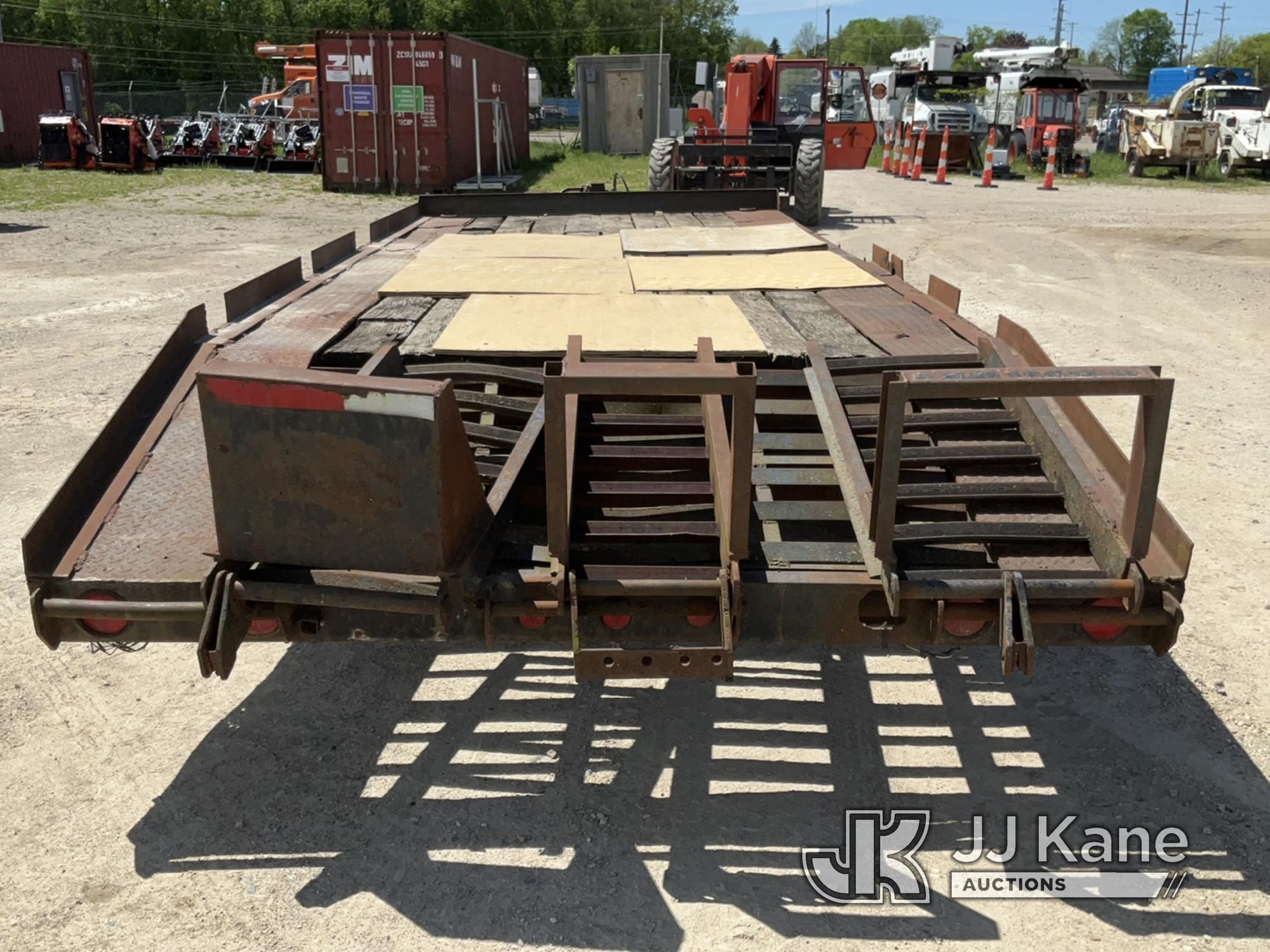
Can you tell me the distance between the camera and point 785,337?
14.0 ft

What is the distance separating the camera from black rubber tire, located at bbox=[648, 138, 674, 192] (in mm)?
15578

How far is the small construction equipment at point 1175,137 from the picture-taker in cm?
2727

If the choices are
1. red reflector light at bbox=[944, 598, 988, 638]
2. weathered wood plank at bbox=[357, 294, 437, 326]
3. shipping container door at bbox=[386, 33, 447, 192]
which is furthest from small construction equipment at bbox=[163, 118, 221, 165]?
red reflector light at bbox=[944, 598, 988, 638]

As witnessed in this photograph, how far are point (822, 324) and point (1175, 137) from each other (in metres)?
27.5

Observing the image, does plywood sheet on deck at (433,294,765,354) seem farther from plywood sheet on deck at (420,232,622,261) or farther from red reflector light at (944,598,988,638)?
red reflector light at (944,598,988,638)

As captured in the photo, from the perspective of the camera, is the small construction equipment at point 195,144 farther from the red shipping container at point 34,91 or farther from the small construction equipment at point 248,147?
the red shipping container at point 34,91

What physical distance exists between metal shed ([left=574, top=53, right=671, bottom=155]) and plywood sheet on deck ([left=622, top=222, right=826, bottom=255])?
84.9 feet

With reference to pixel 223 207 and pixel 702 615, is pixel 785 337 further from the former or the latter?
pixel 223 207

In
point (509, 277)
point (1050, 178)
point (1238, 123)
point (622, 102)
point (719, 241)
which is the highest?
point (622, 102)

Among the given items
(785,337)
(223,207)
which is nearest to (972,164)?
(223,207)

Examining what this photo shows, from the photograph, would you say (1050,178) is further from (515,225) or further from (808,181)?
(515,225)

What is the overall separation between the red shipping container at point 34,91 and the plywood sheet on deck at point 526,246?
27025mm

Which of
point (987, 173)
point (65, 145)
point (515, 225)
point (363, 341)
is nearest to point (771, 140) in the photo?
point (987, 173)

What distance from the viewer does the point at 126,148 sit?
25469 millimetres
